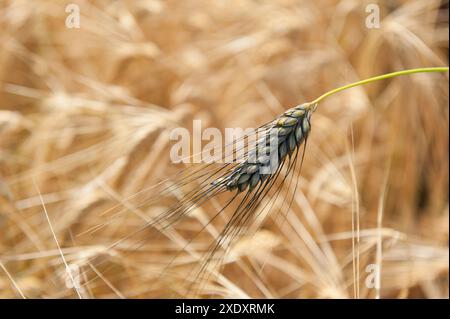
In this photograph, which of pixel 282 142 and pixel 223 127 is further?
pixel 223 127

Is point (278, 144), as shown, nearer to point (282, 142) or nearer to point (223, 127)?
point (282, 142)

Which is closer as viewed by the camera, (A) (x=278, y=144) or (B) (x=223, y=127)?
(A) (x=278, y=144)

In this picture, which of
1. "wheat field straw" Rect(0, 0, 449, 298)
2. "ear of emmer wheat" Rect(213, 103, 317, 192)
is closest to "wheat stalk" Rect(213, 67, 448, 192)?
"ear of emmer wheat" Rect(213, 103, 317, 192)

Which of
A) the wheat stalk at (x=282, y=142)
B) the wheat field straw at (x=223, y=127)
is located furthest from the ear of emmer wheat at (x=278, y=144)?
the wheat field straw at (x=223, y=127)

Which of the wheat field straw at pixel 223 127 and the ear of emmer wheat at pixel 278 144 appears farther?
the wheat field straw at pixel 223 127

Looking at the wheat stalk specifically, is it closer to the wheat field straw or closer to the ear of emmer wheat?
the ear of emmer wheat

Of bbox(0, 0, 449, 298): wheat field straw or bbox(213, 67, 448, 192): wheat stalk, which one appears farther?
bbox(0, 0, 449, 298): wheat field straw

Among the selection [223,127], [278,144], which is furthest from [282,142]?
[223,127]

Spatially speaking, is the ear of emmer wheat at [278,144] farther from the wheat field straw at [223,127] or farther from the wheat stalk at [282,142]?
the wheat field straw at [223,127]

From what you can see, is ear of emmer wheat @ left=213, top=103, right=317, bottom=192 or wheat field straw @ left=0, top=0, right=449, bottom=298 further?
wheat field straw @ left=0, top=0, right=449, bottom=298
